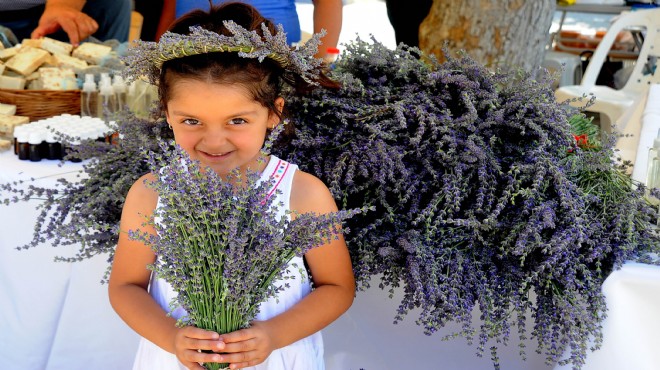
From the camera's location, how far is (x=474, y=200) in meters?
1.48

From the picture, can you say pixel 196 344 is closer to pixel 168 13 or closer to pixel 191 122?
pixel 191 122

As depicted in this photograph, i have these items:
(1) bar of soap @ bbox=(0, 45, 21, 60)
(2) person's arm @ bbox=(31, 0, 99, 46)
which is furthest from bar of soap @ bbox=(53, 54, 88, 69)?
(2) person's arm @ bbox=(31, 0, 99, 46)

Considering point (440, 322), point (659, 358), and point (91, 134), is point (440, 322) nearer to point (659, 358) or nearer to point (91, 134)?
point (659, 358)

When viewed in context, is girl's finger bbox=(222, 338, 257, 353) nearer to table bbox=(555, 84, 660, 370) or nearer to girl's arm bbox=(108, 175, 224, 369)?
girl's arm bbox=(108, 175, 224, 369)

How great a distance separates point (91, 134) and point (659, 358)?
1.58 metres

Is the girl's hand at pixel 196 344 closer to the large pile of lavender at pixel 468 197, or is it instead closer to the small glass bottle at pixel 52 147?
the large pile of lavender at pixel 468 197

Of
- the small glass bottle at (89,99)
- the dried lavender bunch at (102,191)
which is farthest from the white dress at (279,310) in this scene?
the small glass bottle at (89,99)

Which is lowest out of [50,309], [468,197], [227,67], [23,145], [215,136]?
[50,309]

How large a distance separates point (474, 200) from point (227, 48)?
59 cm

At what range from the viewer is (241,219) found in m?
1.08

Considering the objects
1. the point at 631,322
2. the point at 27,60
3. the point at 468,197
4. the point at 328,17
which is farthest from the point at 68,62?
the point at 631,322

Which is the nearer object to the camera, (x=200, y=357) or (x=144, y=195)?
(x=200, y=357)

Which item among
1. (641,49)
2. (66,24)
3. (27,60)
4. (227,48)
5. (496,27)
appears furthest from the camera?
(641,49)

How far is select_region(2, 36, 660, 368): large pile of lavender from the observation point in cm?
137
